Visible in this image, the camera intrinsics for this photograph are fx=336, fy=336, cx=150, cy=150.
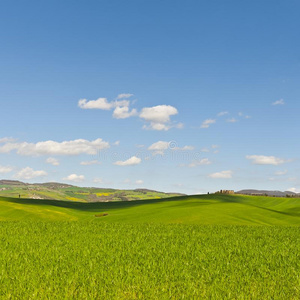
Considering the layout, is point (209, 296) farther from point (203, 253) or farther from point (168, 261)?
point (203, 253)

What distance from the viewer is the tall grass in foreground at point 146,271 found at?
10.9 meters

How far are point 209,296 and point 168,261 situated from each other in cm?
492

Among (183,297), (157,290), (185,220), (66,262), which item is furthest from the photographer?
(185,220)

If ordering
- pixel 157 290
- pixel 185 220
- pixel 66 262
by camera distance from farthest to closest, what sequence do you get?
pixel 185 220 < pixel 66 262 < pixel 157 290

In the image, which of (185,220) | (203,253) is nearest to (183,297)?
(203,253)

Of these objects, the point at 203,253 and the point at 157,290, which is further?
the point at 203,253

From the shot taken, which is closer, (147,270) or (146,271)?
(146,271)

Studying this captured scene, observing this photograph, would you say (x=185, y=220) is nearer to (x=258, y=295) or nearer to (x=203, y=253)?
(x=203, y=253)

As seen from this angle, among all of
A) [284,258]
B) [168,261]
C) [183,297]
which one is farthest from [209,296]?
[284,258]

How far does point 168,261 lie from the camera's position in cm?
1546

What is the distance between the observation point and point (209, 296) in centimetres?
1067

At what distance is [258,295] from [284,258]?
7002 millimetres

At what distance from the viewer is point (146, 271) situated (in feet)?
43.7

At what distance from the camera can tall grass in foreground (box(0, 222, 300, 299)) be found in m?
10.9
